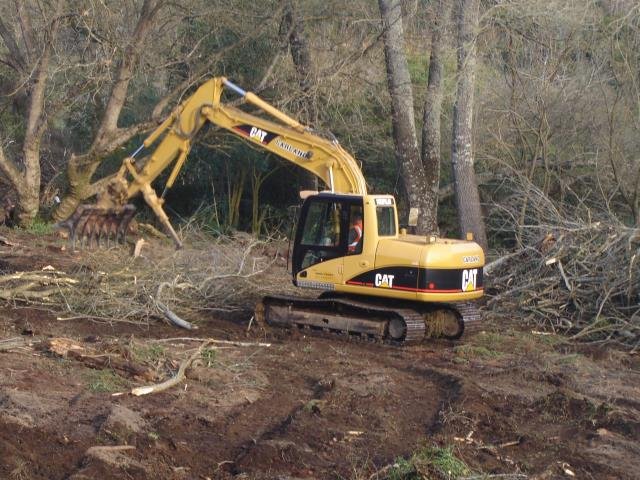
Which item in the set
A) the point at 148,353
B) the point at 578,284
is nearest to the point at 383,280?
the point at 148,353


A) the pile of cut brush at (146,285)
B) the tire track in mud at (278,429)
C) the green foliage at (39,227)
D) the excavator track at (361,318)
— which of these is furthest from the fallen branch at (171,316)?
the green foliage at (39,227)

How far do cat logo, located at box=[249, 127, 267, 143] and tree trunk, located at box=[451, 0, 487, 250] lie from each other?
5709 mm

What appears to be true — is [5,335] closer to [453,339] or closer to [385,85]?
[453,339]

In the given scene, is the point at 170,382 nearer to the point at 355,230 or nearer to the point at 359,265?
the point at 359,265

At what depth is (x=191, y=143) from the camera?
13.7 metres

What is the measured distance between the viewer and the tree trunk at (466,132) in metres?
17.5

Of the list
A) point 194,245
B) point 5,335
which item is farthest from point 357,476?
point 194,245

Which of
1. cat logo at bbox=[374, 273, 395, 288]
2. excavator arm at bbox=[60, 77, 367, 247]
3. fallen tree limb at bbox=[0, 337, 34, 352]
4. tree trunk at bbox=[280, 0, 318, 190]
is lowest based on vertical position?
fallen tree limb at bbox=[0, 337, 34, 352]

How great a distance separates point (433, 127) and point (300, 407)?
1120 centimetres

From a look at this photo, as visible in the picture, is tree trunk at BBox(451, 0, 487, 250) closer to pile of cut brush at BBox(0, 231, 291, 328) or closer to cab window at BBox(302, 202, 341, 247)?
pile of cut brush at BBox(0, 231, 291, 328)

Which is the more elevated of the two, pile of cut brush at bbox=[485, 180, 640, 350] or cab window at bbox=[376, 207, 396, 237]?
cab window at bbox=[376, 207, 396, 237]

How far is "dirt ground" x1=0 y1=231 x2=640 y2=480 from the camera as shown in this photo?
22.5 feet

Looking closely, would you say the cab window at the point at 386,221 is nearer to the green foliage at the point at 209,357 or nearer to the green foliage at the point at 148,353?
the green foliage at the point at 209,357

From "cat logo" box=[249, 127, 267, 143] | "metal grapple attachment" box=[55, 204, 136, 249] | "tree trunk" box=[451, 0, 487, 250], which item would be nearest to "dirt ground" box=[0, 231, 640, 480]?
"cat logo" box=[249, 127, 267, 143]
